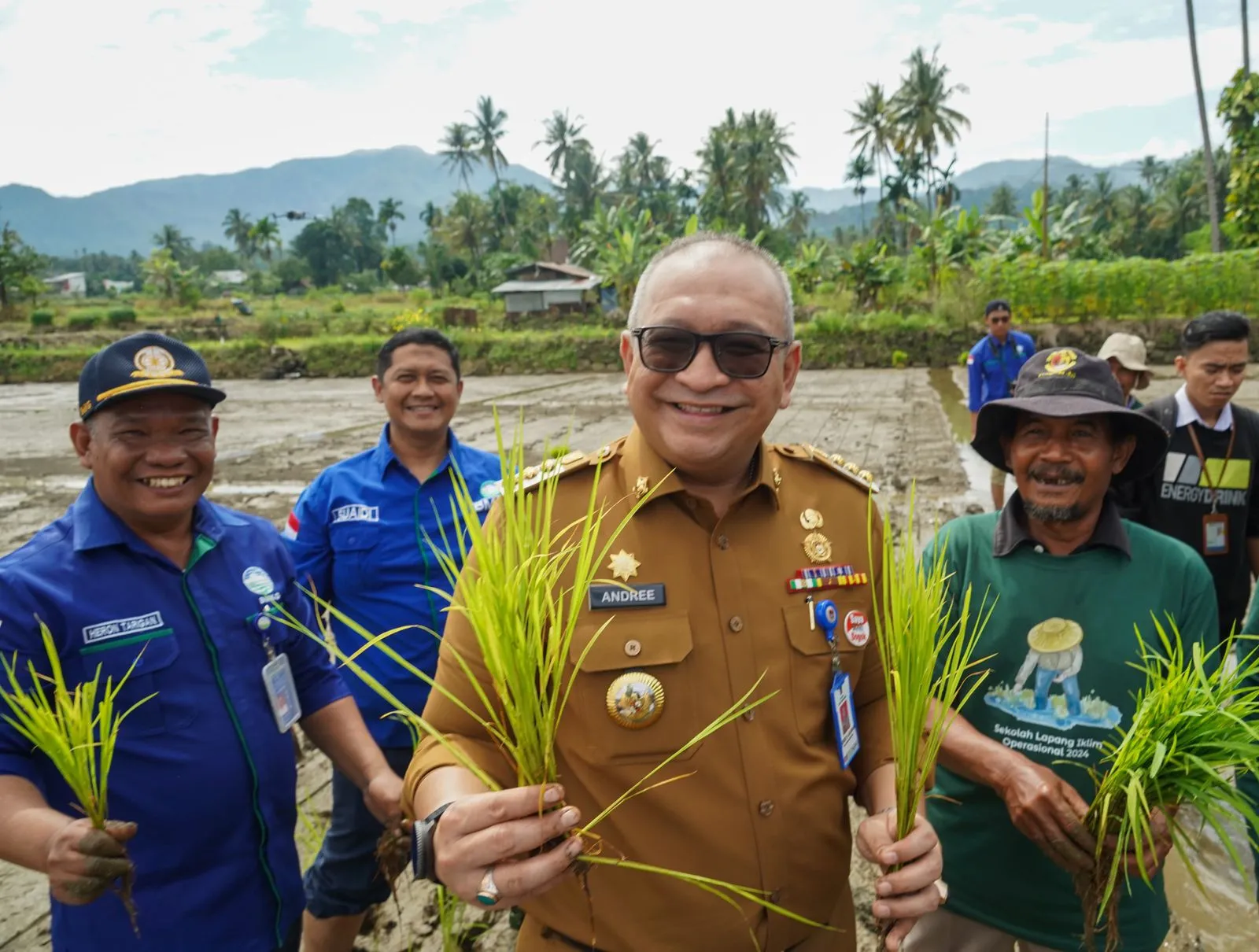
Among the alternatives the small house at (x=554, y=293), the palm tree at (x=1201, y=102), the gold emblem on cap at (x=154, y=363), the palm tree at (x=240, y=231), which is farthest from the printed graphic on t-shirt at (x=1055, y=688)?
the palm tree at (x=240, y=231)

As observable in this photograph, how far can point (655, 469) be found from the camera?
4.98ft

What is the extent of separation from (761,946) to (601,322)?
32.8 metres

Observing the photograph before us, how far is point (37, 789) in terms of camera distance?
1.58 metres

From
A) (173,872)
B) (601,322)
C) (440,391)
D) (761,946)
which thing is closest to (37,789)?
(173,872)

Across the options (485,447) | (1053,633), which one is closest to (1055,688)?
(1053,633)

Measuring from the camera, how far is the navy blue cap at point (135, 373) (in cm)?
181

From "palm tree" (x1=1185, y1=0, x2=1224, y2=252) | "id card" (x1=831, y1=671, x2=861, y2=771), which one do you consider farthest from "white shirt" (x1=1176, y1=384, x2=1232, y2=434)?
"palm tree" (x1=1185, y1=0, x2=1224, y2=252)

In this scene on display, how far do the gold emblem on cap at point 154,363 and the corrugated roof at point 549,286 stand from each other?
38082 mm

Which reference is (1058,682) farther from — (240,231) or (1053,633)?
(240,231)

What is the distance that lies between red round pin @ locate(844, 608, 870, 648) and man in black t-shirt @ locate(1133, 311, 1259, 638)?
2346 mm

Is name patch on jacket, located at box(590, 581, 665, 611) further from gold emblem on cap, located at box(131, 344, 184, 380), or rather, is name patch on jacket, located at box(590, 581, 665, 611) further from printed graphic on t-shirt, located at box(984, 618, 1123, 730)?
gold emblem on cap, located at box(131, 344, 184, 380)

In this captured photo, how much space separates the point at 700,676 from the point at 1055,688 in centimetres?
91

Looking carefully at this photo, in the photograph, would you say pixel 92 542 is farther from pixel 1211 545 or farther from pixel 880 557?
pixel 1211 545

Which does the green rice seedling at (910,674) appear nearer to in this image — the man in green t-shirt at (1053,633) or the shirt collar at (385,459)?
the man in green t-shirt at (1053,633)
